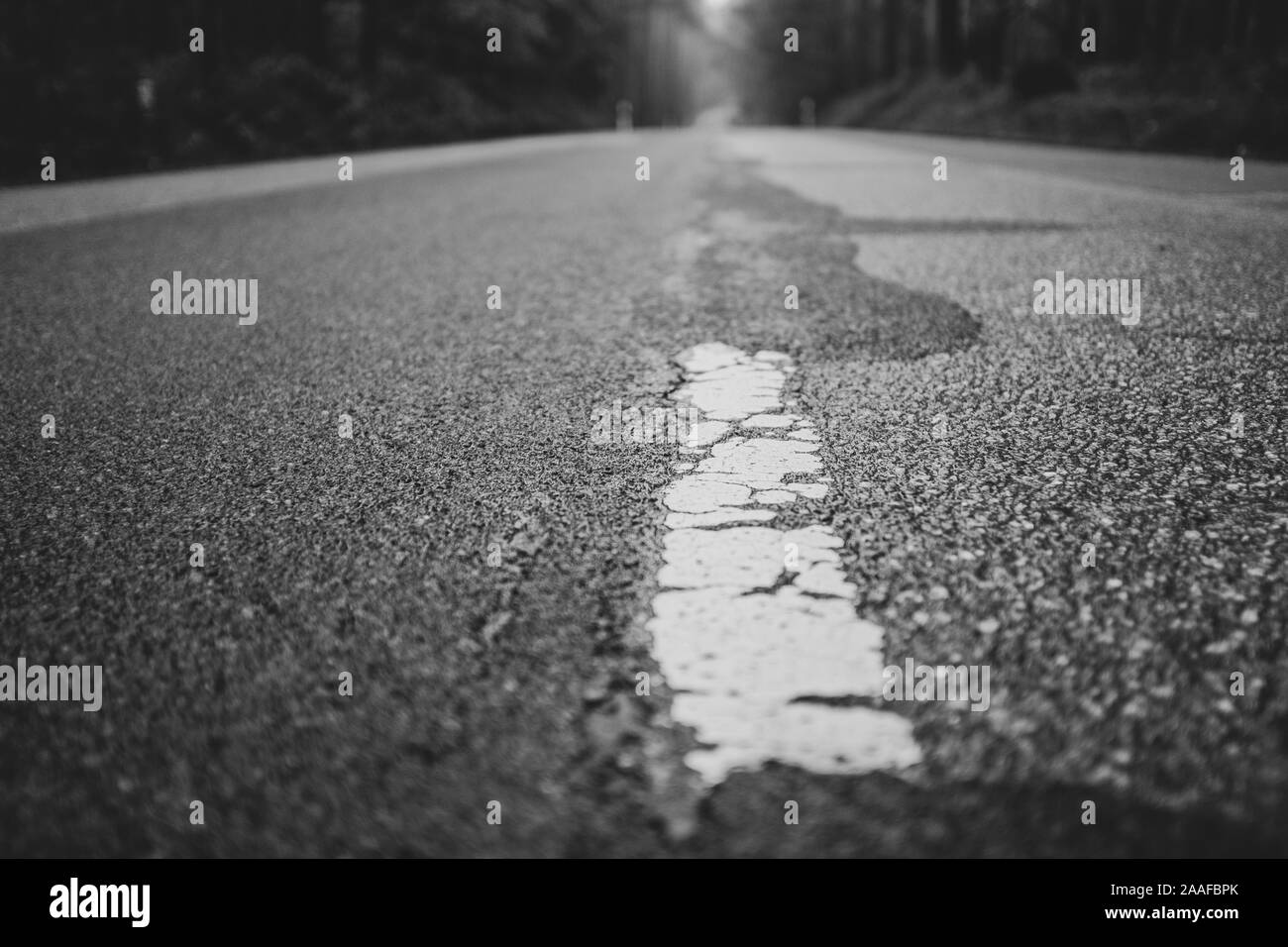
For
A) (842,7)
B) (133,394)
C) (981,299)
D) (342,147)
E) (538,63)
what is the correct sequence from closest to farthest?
(133,394) → (981,299) → (342,147) → (538,63) → (842,7)

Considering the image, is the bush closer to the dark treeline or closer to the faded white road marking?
the dark treeline

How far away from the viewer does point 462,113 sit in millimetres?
21734

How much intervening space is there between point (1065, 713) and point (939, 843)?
0.29m

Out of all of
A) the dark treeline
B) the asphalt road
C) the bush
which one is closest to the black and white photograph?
the asphalt road

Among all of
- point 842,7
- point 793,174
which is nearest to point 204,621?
point 793,174

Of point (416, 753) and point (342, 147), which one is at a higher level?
point (342, 147)

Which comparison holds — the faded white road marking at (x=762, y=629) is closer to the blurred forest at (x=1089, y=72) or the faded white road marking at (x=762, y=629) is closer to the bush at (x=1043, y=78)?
the blurred forest at (x=1089, y=72)

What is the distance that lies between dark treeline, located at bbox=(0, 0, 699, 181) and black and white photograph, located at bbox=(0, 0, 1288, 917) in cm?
803

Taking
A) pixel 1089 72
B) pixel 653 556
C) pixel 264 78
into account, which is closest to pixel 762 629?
pixel 653 556

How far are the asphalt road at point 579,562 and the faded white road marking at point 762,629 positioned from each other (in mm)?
39

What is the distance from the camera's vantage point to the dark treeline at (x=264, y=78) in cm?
1173

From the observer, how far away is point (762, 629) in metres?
1.38

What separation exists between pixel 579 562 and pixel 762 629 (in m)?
0.37

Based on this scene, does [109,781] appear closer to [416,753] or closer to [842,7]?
[416,753]
